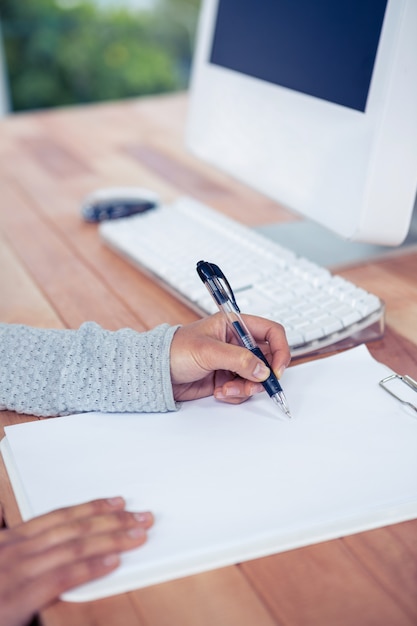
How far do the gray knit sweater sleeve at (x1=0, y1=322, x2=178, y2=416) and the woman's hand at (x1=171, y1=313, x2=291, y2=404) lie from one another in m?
0.02

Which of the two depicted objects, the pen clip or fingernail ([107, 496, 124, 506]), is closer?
fingernail ([107, 496, 124, 506])

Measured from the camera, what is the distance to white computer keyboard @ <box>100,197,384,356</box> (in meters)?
0.75

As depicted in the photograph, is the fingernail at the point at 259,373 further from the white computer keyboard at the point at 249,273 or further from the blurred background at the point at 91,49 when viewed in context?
the blurred background at the point at 91,49

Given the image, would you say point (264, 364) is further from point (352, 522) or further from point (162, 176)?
point (162, 176)

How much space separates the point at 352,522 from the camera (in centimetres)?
53

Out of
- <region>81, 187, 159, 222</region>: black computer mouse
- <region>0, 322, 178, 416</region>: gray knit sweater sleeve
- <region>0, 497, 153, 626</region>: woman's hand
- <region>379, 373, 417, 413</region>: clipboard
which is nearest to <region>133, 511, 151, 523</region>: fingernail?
<region>0, 497, 153, 626</region>: woman's hand

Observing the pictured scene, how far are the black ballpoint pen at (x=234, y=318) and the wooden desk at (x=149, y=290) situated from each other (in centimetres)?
13

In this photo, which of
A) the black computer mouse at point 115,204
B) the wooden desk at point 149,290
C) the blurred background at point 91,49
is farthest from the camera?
the blurred background at point 91,49

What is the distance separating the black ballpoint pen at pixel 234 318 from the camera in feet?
2.12

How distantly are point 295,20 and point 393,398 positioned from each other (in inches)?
19.0

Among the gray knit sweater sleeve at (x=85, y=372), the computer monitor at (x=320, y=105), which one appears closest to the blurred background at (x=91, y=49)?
the computer monitor at (x=320, y=105)

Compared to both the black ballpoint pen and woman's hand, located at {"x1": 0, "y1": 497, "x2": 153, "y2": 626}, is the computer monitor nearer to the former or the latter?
the black ballpoint pen

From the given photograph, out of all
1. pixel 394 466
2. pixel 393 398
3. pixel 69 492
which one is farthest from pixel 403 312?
pixel 69 492

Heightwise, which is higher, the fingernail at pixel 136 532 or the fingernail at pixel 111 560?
the fingernail at pixel 136 532
